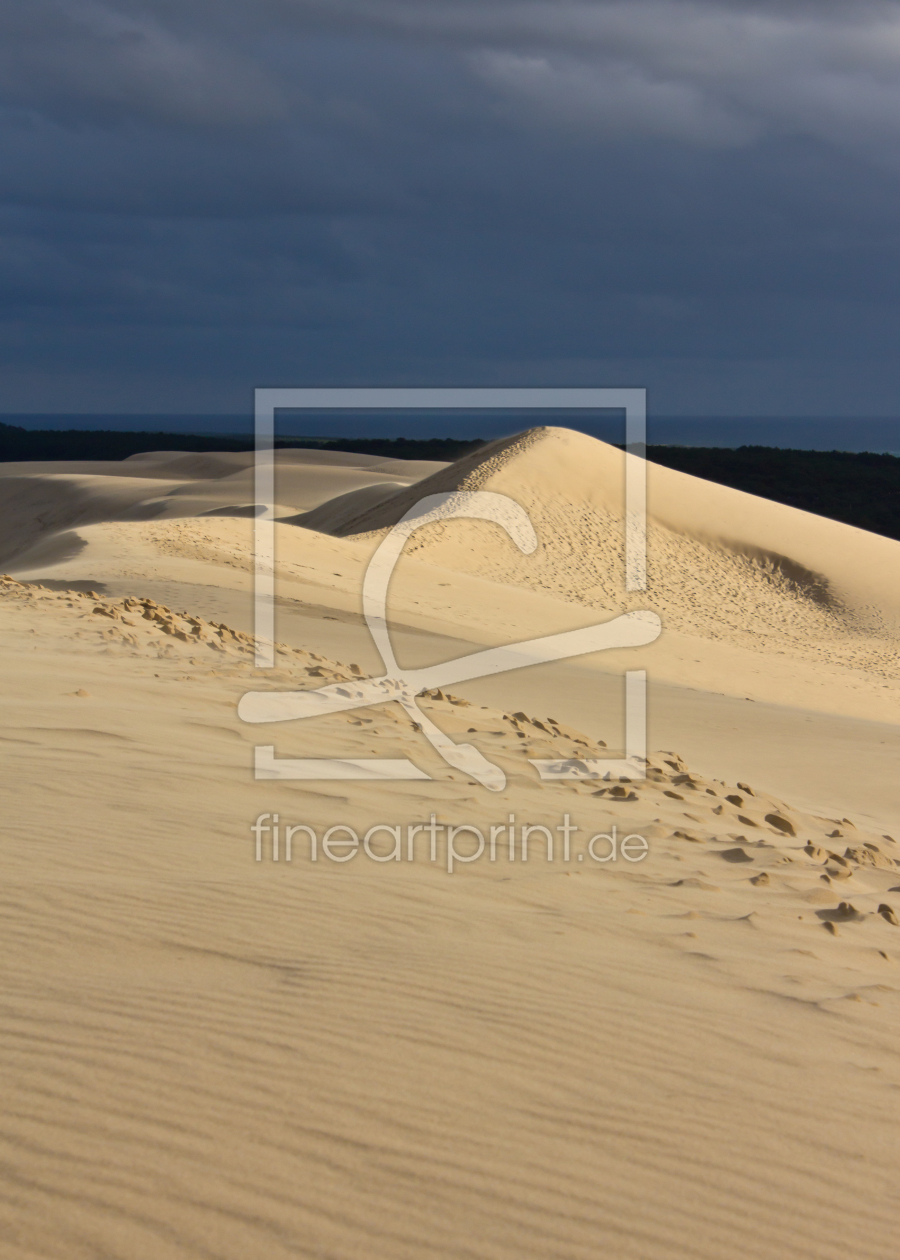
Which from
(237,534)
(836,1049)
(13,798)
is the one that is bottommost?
(836,1049)

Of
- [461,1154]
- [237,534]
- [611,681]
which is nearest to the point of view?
[461,1154]

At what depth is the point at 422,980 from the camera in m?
3.39

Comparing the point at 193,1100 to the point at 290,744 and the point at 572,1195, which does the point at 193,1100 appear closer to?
the point at 572,1195

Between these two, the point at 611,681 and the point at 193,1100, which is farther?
the point at 611,681

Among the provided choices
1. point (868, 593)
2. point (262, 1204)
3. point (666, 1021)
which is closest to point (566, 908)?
point (666, 1021)

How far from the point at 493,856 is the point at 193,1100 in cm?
264

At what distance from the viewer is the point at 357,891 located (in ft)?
14.1

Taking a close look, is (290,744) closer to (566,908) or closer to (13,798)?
(13,798)

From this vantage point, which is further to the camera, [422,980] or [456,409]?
[456,409]

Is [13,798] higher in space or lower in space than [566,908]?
higher

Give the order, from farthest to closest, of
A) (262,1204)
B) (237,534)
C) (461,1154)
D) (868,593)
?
(868,593), (237,534), (461,1154), (262,1204)

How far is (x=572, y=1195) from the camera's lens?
235 centimetres

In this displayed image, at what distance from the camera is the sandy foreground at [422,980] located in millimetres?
2281

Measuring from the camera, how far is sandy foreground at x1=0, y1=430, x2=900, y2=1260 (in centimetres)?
228
